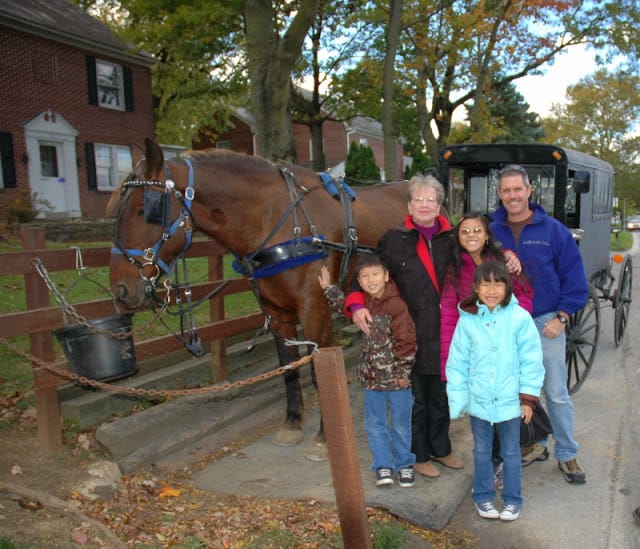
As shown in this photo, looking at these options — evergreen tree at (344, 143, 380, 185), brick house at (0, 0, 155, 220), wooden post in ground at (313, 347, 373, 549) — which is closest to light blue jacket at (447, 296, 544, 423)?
wooden post in ground at (313, 347, 373, 549)

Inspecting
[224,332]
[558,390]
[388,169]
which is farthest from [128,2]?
[558,390]

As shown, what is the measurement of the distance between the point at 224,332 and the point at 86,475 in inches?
70.6

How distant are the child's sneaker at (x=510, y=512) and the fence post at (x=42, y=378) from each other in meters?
2.97

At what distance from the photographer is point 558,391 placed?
3.72 m

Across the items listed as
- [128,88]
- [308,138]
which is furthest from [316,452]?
[308,138]

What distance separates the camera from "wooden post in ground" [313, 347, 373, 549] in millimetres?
2523

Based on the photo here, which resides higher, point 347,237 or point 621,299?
point 347,237

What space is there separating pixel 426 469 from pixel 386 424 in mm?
480

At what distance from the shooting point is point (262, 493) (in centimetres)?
365

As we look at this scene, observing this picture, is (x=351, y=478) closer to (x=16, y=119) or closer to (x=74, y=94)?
(x=16, y=119)

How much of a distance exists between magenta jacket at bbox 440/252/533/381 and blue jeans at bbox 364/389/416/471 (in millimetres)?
318

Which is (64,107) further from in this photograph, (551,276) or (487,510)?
(487,510)

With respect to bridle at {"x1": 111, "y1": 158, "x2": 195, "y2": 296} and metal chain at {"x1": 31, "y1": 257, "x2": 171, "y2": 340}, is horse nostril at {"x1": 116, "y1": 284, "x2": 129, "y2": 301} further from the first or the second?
metal chain at {"x1": 31, "y1": 257, "x2": 171, "y2": 340}

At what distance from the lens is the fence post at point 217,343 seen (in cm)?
526
